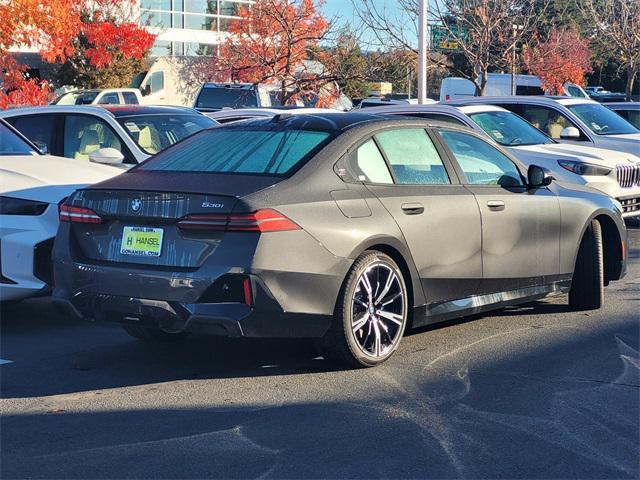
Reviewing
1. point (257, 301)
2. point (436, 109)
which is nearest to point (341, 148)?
point (257, 301)

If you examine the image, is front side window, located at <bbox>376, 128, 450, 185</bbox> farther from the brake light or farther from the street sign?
the street sign

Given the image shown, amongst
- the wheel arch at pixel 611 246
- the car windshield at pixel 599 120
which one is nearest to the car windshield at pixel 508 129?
the car windshield at pixel 599 120

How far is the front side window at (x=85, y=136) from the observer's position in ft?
33.7

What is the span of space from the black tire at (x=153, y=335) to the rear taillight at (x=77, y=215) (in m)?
1.04

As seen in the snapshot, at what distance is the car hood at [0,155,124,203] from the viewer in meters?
7.51

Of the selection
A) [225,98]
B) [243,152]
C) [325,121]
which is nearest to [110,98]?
[225,98]

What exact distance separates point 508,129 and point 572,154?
0.91 meters

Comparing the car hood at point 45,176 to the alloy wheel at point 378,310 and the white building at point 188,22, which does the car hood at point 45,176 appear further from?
the white building at point 188,22

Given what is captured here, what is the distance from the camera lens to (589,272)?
26.6 feet

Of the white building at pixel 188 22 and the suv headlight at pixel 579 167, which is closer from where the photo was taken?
the suv headlight at pixel 579 167

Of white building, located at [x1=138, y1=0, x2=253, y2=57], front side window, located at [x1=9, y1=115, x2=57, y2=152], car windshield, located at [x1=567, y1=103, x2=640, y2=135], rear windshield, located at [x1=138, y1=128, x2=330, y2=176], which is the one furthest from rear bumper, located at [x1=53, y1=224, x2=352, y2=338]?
white building, located at [x1=138, y1=0, x2=253, y2=57]

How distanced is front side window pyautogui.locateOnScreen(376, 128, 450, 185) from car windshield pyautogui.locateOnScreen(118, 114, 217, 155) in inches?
152

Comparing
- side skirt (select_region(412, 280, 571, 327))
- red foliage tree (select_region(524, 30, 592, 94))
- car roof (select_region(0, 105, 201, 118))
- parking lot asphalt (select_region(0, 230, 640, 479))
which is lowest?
parking lot asphalt (select_region(0, 230, 640, 479))

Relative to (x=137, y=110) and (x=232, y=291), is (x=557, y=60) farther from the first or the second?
(x=232, y=291)
